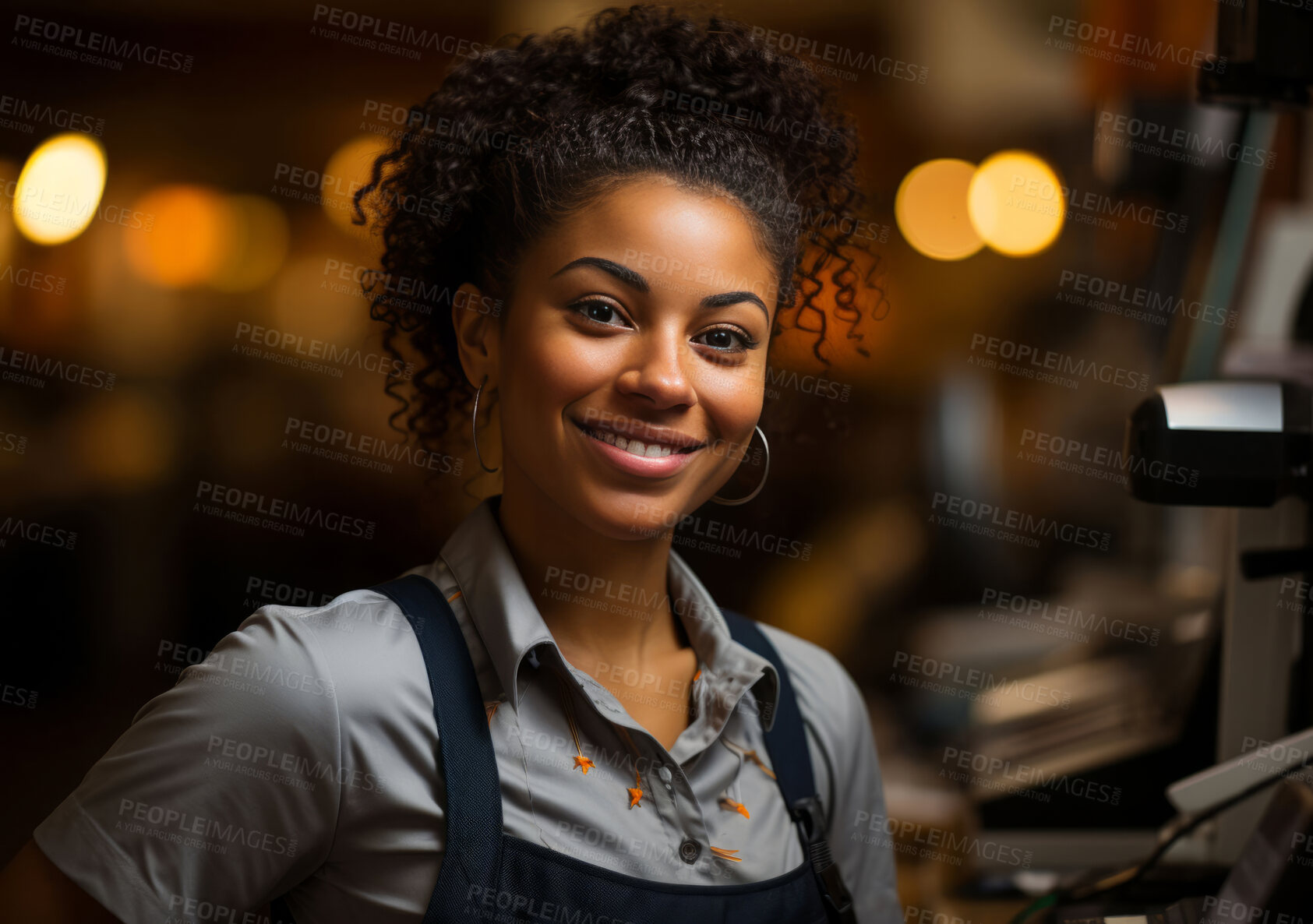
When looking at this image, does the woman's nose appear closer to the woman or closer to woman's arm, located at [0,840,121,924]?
the woman

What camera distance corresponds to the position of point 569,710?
Result: 114 cm

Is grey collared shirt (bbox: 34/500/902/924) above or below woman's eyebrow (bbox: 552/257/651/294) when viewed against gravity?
below

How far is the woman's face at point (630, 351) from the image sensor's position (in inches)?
43.3

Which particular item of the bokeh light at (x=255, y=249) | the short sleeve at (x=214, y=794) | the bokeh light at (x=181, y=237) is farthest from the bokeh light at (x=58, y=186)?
the short sleeve at (x=214, y=794)

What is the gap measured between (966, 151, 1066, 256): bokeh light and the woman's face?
8.90ft

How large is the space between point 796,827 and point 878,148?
3.66 m

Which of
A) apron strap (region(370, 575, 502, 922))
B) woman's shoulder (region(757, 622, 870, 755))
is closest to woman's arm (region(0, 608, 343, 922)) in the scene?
apron strap (region(370, 575, 502, 922))

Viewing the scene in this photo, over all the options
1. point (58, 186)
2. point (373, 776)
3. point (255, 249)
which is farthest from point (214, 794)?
point (255, 249)

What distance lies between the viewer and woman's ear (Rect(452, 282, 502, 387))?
1.20 metres

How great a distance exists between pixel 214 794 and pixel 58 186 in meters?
1.50

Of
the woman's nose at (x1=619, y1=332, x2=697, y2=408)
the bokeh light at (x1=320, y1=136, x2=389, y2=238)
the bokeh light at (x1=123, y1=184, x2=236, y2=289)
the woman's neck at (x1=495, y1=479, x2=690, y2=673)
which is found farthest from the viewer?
the bokeh light at (x1=320, y1=136, x2=389, y2=238)

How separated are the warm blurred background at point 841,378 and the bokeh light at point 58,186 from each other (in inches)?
0.5

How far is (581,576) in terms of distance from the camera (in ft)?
3.93

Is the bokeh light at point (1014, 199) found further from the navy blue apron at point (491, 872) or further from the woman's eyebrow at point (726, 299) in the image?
the navy blue apron at point (491, 872)
